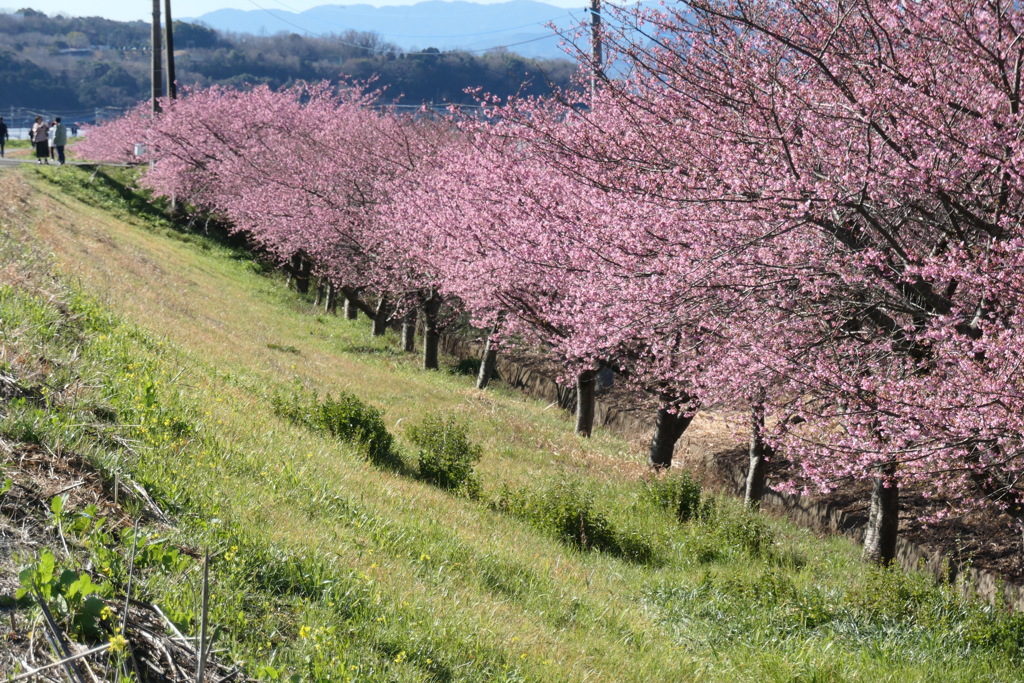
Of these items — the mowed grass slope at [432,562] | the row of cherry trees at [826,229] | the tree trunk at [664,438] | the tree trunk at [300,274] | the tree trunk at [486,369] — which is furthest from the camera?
the tree trunk at [300,274]

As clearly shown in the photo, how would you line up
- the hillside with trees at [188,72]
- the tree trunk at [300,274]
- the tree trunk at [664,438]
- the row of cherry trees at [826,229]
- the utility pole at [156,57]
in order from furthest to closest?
the hillside with trees at [188,72], the utility pole at [156,57], the tree trunk at [300,274], the tree trunk at [664,438], the row of cherry trees at [826,229]

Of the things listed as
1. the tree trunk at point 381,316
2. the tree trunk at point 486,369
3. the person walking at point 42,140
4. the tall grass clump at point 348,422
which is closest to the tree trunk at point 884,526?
the tall grass clump at point 348,422

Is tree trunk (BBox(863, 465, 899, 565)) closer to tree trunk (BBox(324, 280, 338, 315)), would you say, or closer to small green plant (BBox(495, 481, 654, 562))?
small green plant (BBox(495, 481, 654, 562))

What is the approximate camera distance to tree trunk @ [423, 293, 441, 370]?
77.0 ft

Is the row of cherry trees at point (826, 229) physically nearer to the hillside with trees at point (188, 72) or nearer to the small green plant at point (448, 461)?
the small green plant at point (448, 461)

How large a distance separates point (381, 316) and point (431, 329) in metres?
5.50

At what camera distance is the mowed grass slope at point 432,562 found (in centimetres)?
473


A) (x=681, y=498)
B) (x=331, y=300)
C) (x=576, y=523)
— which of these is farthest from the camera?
(x=331, y=300)

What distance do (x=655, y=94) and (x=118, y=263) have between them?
14434mm

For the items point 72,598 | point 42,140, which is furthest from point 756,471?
point 42,140

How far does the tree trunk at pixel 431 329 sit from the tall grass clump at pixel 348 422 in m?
12.2

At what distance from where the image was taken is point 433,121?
27844mm

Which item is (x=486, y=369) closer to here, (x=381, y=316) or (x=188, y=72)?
(x=381, y=316)

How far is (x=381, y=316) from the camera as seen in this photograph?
94.9ft
